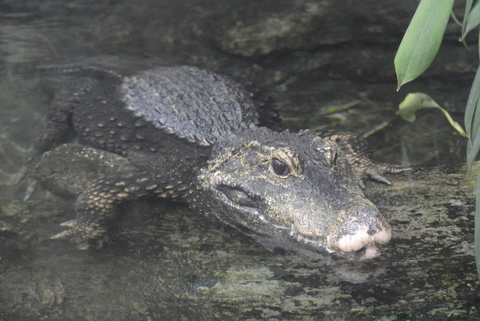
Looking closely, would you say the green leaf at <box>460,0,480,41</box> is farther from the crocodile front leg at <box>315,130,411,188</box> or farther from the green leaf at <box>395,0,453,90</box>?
the crocodile front leg at <box>315,130,411,188</box>

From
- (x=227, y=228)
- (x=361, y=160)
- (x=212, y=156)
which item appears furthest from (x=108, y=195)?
(x=361, y=160)

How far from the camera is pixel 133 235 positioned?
347 centimetres

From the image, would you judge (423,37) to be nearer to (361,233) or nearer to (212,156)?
(361,233)

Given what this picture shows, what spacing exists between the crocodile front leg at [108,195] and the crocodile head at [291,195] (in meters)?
0.32

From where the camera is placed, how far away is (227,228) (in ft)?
11.3

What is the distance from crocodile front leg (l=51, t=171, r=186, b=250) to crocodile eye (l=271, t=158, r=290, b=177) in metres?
0.94

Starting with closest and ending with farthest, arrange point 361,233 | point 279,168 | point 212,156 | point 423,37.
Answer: point 423,37 → point 361,233 → point 279,168 → point 212,156

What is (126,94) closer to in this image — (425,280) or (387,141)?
(387,141)

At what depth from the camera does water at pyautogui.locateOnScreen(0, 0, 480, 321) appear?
2547 mm

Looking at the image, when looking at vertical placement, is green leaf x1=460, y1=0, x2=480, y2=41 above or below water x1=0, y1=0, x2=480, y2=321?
above

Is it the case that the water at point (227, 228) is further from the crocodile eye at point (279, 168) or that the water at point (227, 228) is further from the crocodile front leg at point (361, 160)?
the crocodile eye at point (279, 168)

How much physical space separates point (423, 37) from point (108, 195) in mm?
2519

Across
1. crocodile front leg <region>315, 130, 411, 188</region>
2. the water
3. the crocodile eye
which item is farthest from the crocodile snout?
crocodile front leg <region>315, 130, 411, 188</region>

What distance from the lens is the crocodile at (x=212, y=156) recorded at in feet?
9.56
